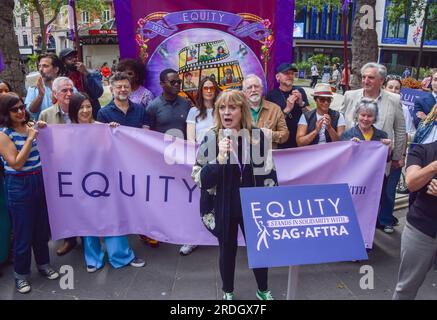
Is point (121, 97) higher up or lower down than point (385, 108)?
higher up

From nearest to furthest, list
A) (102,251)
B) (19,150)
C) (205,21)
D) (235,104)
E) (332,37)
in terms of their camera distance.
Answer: (235,104), (19,150), (102,251), (205,21), (332,37)

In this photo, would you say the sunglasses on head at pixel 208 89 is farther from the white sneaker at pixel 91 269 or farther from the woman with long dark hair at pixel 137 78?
the white sneaker at pixel 91 269

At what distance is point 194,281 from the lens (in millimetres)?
3602

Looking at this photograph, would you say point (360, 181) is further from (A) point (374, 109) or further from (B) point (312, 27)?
(B) point (312, 27)

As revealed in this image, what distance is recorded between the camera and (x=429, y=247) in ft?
8.12

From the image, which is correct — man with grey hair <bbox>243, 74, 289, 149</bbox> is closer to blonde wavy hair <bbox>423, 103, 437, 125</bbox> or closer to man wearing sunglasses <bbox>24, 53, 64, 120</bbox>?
blonde wavy hair <bbox>423, 103, 437, 125</bbox>

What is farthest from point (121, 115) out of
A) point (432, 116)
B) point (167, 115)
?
point (432, 116)

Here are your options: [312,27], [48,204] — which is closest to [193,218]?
[48,204]

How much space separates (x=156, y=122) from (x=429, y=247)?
272 centimetres

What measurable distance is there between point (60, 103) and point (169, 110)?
3.45 ft

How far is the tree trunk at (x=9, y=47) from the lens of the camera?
5.82m

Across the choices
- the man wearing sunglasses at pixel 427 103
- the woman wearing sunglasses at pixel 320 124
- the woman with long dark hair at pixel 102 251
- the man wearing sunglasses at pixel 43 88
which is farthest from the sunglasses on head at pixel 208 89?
the man wearing sunglasses at pixel 427 103

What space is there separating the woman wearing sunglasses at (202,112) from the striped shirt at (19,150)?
139 centimetres

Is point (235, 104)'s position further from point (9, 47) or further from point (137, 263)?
point (9, 47)
